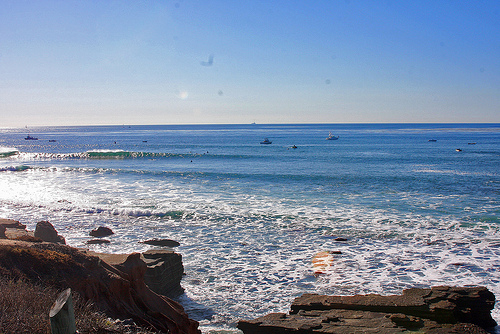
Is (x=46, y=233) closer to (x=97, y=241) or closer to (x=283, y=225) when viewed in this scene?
(x=97, y=241)

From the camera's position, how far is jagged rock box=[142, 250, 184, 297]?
10516 mm

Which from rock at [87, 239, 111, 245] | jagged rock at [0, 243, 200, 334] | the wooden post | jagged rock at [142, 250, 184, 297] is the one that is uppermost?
the wooden post

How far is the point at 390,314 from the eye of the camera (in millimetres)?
8156

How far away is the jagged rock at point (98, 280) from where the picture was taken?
677cm

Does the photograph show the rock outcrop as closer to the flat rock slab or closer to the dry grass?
the flat rock slab

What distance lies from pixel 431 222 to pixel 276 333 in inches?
582

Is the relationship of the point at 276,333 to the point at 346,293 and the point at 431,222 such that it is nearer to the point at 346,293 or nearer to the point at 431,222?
the point at 346,293

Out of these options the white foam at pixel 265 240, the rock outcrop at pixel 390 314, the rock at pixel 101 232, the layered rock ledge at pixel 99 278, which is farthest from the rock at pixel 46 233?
Answer: the rock outcrop at pixel 390 314

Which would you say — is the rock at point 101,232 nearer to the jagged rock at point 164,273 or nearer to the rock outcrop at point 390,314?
the jagged rock at point 164,273

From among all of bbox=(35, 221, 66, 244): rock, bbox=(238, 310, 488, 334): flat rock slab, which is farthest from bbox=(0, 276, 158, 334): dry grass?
bbox=(35, 221, 66, 244): rock

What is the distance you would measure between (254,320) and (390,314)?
298 centimetres

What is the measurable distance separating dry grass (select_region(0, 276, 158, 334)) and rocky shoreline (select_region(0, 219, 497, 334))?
0.96m

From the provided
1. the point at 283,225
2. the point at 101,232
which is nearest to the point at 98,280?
the point at 101,232

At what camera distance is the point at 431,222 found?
1950cm
